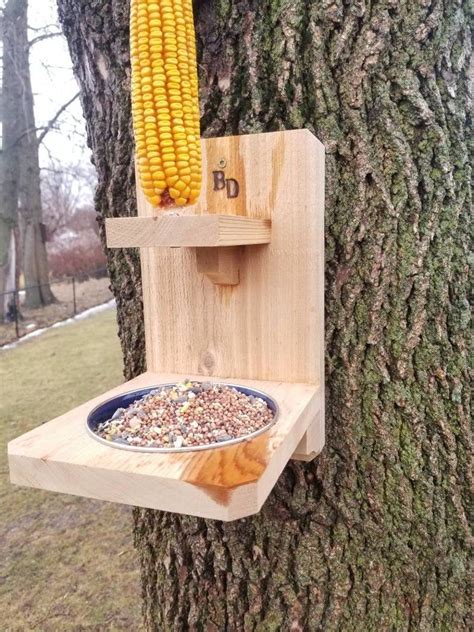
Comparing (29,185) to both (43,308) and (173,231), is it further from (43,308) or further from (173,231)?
(173,231)

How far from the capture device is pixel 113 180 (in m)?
1.30

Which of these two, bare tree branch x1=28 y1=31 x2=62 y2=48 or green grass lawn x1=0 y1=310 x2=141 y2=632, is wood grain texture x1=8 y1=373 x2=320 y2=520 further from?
bare tree branch x1=28 y1=31 x2=62 y2=48

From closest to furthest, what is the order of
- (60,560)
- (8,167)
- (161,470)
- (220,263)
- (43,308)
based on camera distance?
(161,470) < (220,263) < (60,560) < (8,167) < (43,308)

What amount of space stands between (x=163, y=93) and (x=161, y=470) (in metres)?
0.54

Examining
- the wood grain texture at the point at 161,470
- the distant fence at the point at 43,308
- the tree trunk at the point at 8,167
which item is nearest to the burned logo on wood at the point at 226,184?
the wood grain texture at the point at 161,470

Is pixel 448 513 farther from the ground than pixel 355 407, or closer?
closer

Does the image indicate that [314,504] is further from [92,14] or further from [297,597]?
[92,14]

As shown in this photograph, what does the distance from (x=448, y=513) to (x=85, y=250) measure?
1437 cm

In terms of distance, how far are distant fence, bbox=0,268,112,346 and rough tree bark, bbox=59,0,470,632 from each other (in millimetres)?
6481

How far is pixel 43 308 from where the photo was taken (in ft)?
30.2

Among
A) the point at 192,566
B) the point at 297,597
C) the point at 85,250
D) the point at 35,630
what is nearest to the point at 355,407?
the point at 297,597

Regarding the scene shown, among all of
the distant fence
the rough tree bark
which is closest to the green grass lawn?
the rough tree bark

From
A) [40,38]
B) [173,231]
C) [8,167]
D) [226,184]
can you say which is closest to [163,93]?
[173,231]

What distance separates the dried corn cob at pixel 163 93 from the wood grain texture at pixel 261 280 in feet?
0.72
